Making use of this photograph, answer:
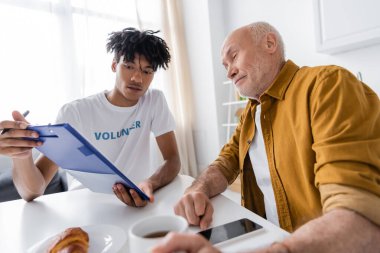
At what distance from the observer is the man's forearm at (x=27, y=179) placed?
0.94m

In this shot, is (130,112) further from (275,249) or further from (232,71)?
(275,249)

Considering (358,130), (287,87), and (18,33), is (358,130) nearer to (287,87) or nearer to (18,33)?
(287,87)

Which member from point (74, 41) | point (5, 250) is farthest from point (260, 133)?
point (74, 41)

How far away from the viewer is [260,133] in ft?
3.10

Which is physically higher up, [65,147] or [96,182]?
[65,147]

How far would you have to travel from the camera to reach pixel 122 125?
1.45m

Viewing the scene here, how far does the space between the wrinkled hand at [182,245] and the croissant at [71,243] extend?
220 millimetres

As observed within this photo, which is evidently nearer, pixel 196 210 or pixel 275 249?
pixel 275 249

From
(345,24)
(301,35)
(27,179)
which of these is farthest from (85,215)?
(301,35)

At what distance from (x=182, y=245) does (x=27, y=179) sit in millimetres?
856

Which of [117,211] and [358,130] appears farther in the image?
[117,211]

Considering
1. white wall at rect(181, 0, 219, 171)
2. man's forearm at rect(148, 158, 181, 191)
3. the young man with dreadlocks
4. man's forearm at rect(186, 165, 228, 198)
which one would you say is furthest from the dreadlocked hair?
white wall at rect(181, 0, 219, 171)

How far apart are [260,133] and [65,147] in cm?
64

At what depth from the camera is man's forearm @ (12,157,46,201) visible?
0.94 meters
